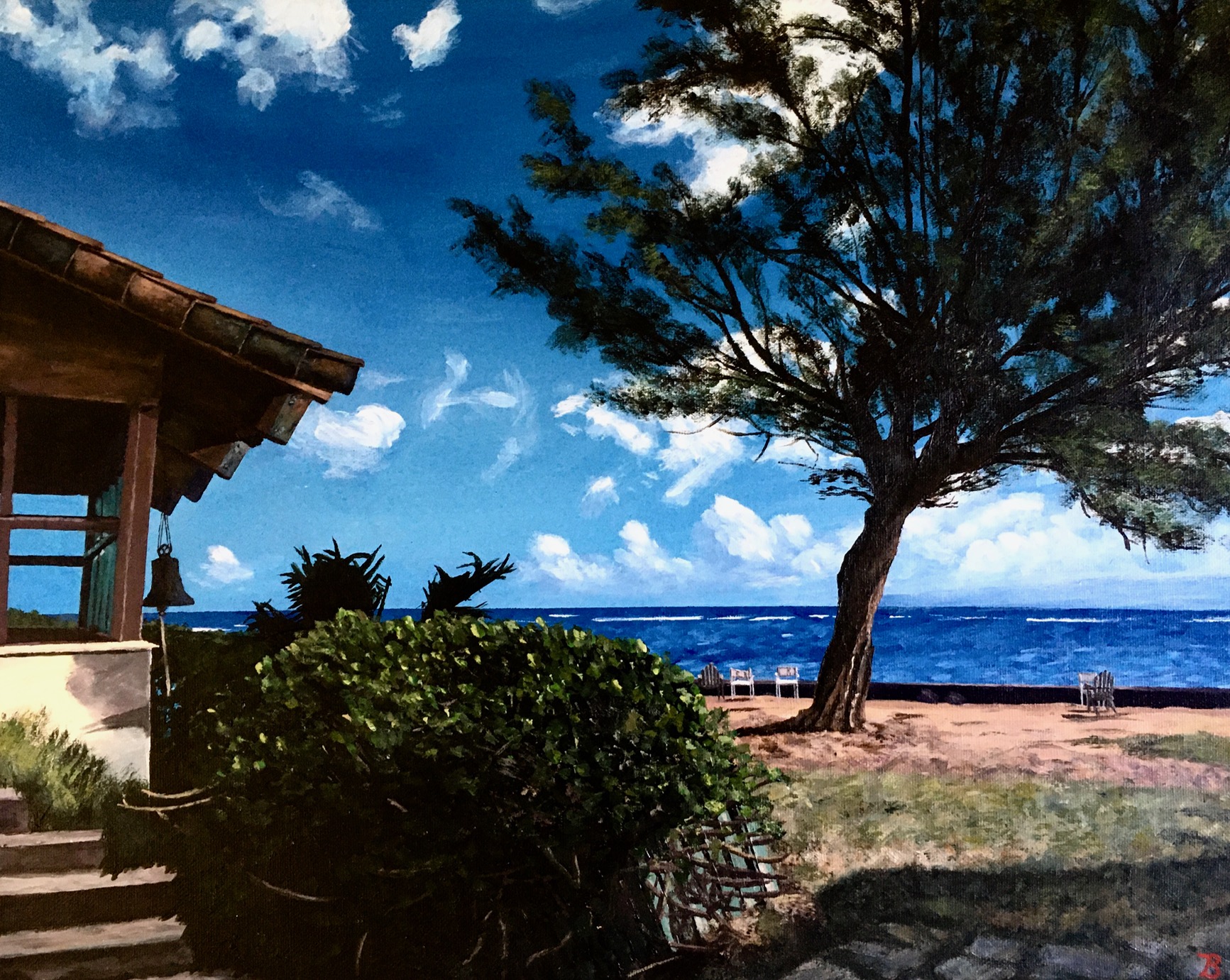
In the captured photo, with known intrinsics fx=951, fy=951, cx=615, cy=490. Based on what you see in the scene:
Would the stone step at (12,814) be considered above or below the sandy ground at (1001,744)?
above

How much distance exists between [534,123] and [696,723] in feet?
11.8

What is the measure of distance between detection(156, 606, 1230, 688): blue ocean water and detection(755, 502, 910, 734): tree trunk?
1.55 metres

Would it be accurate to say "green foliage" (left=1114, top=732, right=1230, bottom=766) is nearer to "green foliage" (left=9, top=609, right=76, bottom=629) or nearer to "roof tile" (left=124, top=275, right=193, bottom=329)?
"roof tile" (left=124, top=275, right=193, bottom=329)

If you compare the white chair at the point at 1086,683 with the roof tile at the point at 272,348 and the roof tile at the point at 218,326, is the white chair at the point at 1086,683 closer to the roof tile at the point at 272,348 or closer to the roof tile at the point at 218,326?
the roof tile at the point at 272,348

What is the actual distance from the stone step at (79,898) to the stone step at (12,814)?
0.76 feet

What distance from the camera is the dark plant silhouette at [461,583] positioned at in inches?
185

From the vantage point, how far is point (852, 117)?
25.8 feet

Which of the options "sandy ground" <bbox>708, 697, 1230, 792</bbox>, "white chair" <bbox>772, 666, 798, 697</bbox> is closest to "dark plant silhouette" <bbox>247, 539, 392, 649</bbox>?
"sandy ground" <bbox>708, 697, 1230, 792</bbox>

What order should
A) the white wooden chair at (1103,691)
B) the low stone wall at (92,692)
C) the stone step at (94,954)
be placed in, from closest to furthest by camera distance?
1. the stone step at (94,954)
2. the low stone wall at (92,692)
3. the white wooden chair at (1103,691)

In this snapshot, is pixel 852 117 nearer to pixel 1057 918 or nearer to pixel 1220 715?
pixel 1220 715

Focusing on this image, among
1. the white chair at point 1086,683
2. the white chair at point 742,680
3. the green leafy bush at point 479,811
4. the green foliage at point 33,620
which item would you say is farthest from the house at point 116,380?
the white chair at point 742,680

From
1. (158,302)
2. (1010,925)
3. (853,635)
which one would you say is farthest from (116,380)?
(853,635)

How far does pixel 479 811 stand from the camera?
239 cm

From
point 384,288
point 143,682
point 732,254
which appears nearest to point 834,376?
point 732,254
